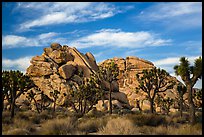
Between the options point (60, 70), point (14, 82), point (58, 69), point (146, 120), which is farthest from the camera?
point (58, 69)

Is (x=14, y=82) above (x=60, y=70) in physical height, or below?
below

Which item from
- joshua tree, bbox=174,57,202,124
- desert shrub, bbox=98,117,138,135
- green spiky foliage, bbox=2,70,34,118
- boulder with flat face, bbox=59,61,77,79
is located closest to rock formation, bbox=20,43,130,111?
boulder with flat face, bbox=59,61,77,79

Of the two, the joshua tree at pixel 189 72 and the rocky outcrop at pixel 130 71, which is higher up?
the rocky outcrop at pixel 130 71

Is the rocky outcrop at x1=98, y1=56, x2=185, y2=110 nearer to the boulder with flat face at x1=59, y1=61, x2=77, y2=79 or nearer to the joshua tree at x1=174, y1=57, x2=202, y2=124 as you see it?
the boulder with flat face at x1=59, y1=61, x2=77, y2=79

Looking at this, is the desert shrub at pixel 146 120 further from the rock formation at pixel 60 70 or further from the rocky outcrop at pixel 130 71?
the rocky outcrop at pixel 130 71

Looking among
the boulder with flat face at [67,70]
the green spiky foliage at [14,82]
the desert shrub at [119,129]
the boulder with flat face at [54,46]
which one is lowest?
the desert shrub at [119,129]

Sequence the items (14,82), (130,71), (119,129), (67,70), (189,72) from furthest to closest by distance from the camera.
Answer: (130,71) < (67,70) < (14,82) < (189,72) < (119,129)

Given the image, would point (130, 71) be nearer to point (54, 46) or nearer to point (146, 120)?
point (54, 46)

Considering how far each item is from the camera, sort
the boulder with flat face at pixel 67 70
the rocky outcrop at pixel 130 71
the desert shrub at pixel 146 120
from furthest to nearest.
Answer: the rocky outcrop at pixel 130 71 → the boulder with flat face at pixel 67 70 → the desert shrub at pixel 146 120

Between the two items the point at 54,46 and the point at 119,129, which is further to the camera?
the point at 54,46

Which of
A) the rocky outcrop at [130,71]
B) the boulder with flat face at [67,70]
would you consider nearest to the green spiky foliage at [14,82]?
the boulder with flat face at [67,70]

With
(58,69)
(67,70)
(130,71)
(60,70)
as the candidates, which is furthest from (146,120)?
(130,71)

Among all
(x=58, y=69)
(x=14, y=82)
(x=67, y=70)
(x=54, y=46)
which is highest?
(x=54, y=46)

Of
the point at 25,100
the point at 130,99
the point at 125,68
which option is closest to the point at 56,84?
the point at 25,100
